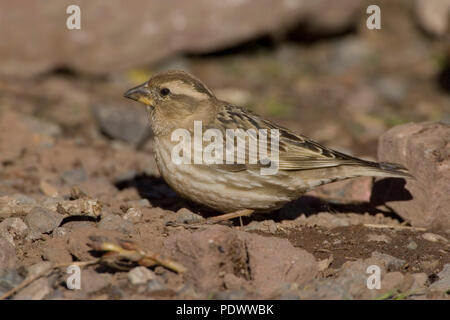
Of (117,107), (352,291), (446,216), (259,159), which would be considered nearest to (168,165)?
(259,159)

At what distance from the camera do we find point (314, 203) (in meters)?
7.00

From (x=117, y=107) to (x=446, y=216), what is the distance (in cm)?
490

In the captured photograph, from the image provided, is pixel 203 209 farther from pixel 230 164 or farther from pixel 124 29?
pixel 124 29

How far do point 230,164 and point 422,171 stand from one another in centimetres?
177

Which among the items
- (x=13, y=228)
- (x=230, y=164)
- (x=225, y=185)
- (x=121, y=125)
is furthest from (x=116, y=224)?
(x=121, y=125)

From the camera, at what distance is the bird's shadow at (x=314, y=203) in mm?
6495

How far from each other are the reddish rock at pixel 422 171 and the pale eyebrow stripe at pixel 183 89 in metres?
1.87

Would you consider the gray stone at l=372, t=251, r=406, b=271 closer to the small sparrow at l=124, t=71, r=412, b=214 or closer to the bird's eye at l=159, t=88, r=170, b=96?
the small sparrow at l=124, t=71, r=412, b=214

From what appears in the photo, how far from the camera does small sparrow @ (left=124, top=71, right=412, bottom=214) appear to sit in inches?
232

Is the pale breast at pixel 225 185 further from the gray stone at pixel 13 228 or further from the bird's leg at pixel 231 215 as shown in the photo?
the gray stone at pixel 13 228

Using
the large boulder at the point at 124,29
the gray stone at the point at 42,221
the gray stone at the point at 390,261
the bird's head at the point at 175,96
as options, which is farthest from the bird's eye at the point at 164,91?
the large boulder at the point at 124,29

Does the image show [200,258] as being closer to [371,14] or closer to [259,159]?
[259,159]

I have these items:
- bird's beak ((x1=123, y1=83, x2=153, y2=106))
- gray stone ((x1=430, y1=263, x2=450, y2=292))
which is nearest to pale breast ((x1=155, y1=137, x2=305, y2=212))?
bird's beak ((x1=123, y1=83, x2=153, y2=106))

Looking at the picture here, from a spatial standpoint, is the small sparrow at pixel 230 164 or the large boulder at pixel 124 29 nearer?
the small sparrow at pixel 230 164
